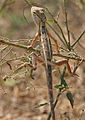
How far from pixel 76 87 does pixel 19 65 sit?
2950 mm

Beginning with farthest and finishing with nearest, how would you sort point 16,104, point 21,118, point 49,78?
point 16,104 < point 21,118 < point 49,78

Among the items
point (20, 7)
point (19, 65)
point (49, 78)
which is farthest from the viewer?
point (20, 7)

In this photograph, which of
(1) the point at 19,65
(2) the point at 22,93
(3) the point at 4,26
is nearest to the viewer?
(1) the point at 19,65

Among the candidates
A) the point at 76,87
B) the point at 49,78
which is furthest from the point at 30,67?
the point at 76,87

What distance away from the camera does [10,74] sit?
2578 millimetres

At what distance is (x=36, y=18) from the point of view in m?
2.51

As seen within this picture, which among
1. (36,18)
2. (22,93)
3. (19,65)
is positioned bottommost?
(22,93)

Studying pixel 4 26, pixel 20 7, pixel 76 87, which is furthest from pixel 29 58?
pixel 20 7

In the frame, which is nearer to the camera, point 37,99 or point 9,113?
point 9,113

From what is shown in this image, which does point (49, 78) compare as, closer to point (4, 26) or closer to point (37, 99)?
point (37, 99)

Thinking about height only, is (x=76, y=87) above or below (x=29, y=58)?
below

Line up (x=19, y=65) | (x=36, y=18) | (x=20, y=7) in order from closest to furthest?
(x=36, y=18)
(x=19, y=65)
(x=20, y=7)

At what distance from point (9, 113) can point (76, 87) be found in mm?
1384

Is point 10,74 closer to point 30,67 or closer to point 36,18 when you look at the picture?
point 30,67
